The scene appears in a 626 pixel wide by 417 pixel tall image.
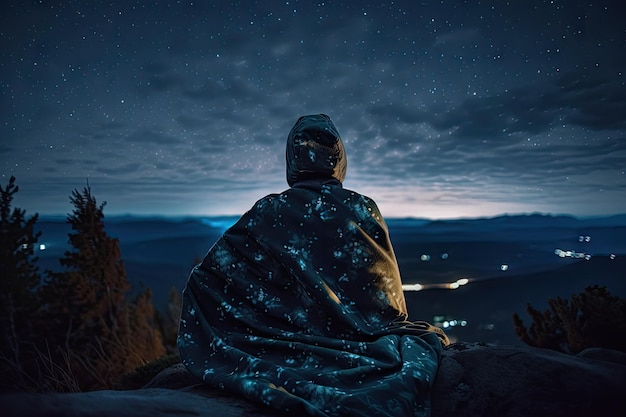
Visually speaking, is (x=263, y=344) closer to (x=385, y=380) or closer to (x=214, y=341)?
(x=214, y=341)

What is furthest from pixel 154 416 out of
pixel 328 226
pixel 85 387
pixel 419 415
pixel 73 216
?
pixel 73 216

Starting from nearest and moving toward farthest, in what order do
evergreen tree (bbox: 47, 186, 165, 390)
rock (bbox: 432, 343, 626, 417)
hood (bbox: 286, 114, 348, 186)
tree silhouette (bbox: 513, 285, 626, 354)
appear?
rock (bbox: 432, 343, 626, 417), hood (bbox: 286, 114, 348, 186), tree silhouette (bbox: 513, 285, 626, 354), evergreen tree (bbox: 47, 186, 165, 390)

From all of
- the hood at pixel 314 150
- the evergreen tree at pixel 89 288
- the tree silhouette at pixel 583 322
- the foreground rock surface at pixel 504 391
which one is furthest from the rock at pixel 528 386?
Answer: the evergreen tree at pixel 89 288

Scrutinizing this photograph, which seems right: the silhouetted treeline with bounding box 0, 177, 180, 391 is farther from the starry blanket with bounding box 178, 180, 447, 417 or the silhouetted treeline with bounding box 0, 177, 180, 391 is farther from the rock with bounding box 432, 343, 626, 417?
the rock with bounding box 432, 343, 626, 417

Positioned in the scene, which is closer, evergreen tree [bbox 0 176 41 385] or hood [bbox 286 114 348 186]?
hood [bbox 286 114 348 186]

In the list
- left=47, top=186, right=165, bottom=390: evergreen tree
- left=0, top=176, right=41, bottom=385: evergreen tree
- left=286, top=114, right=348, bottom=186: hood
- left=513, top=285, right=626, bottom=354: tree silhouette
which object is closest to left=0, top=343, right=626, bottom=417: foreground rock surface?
left=286, top=114, right=348, bottom=186: hood

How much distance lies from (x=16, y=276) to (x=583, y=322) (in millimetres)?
11209

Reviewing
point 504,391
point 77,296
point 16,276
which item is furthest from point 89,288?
point 504,391

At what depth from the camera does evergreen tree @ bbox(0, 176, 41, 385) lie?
286 inches

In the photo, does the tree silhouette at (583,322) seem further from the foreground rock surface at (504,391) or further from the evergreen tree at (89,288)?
the evergreen tree at (89,288)

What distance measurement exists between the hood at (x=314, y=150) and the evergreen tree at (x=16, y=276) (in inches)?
261

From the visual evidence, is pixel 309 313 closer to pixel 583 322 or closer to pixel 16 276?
pixel 583 322

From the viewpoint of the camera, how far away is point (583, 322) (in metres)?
4.24

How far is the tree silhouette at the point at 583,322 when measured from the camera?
3.89 metres
